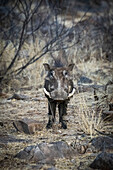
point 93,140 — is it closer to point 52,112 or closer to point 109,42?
point 52,112

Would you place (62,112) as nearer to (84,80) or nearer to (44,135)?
(44,135)

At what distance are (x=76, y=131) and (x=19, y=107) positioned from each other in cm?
173

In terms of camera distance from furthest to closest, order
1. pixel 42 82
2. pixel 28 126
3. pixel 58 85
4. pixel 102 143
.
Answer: pixel 42 82 → pixel 28 126 → pixel 58 85 → pixel 102 143

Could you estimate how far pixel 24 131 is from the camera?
4.13 m

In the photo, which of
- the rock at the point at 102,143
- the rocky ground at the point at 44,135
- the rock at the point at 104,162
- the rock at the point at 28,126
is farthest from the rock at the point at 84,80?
the rock at the point at 104,162

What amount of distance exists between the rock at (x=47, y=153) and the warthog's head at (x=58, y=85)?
55 cm

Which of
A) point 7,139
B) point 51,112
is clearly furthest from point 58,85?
point 7,139

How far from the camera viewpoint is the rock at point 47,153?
126 inches

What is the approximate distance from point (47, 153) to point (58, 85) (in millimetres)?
813

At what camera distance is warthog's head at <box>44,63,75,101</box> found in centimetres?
359

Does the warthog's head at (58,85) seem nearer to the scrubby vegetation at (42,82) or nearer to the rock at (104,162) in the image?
the scrubby vegetation at (42,82)

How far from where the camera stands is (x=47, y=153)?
3254mm

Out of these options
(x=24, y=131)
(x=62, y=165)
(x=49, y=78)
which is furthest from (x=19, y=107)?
(x=62, y=165)

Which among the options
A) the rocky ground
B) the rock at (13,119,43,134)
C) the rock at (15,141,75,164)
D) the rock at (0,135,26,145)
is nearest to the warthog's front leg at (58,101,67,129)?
the rocky ground
